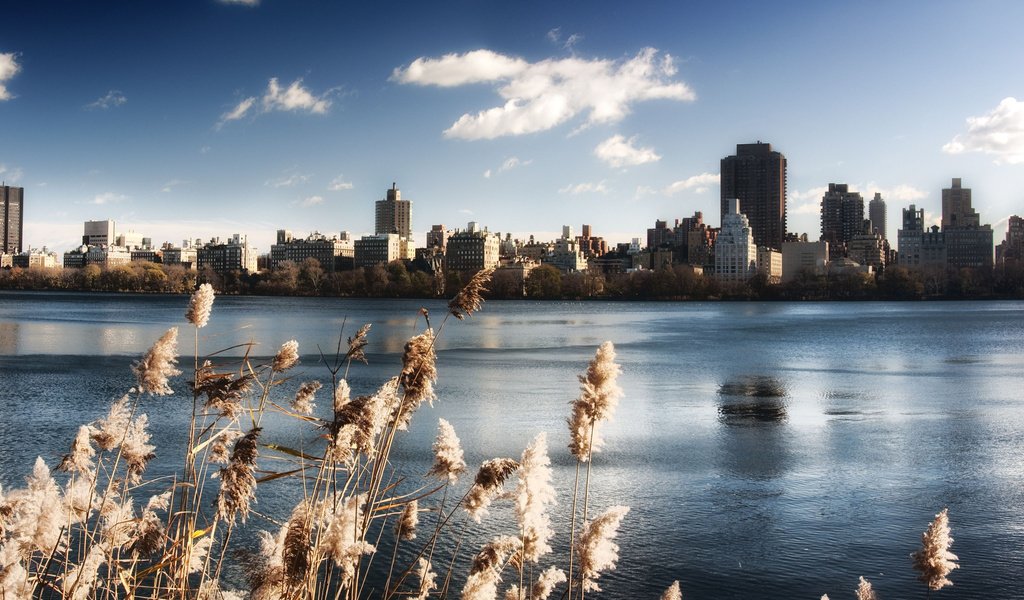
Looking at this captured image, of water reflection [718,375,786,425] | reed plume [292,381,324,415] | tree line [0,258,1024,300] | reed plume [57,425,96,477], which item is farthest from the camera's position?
tree line [0,258,1024,300]

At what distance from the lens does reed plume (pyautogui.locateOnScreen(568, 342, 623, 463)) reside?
3.57m

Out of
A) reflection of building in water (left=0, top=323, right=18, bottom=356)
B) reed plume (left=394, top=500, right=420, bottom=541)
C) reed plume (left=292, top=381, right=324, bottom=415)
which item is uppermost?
reed plume (left=292, top=381, right=324, bottom=415)

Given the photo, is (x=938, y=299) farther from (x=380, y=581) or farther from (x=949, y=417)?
(x=380, y=581)

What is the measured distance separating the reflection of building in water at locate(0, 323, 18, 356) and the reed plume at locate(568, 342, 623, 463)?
3865 cm

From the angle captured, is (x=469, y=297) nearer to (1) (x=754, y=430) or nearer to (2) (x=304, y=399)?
(2) (x=304, y=399)

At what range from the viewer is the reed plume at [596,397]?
3.57 m

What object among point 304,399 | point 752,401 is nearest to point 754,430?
point 752,401

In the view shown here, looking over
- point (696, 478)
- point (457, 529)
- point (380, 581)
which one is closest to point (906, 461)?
point (696, 478)

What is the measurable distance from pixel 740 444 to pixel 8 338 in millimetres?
41862

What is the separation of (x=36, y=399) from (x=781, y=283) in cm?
15035

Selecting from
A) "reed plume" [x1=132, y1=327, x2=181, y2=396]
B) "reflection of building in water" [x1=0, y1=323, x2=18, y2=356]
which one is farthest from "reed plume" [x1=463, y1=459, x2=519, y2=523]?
"reflection of building in water" [x1=0, y1=323, x2=18, y2=356]

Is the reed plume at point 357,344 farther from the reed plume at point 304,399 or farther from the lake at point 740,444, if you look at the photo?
the lake at point 740,444

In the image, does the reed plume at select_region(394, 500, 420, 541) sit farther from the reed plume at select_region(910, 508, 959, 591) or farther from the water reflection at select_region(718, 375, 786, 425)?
the water reflection at select_region(718, 375, 786, 425)

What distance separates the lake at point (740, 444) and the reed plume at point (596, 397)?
107 centimetres
